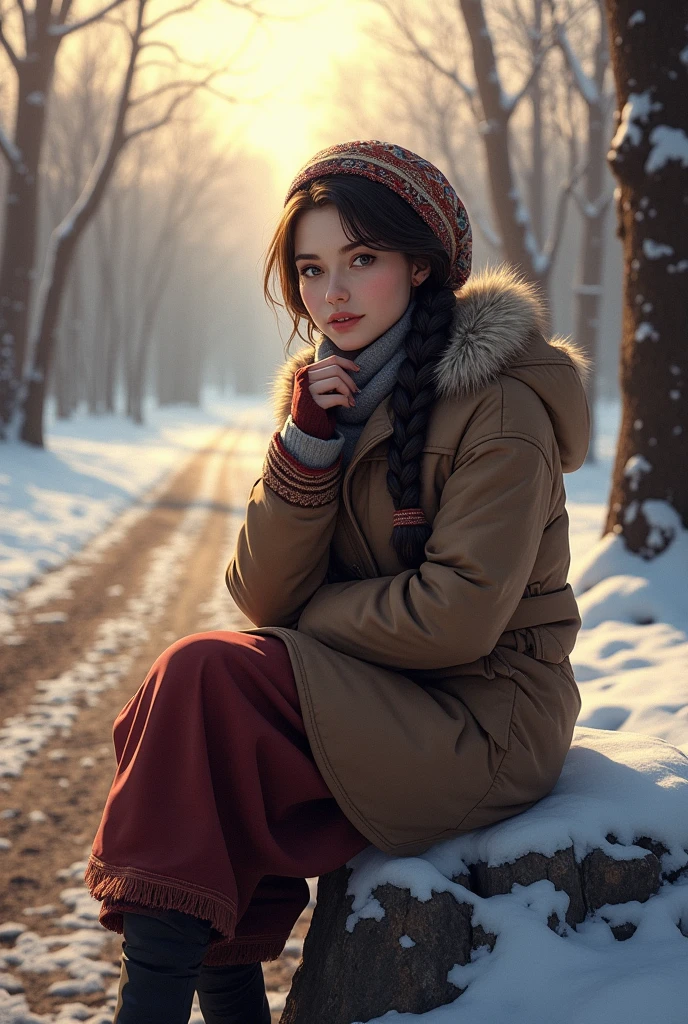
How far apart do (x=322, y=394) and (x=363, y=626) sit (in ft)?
1.93

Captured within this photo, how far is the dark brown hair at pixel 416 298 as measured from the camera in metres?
2.03

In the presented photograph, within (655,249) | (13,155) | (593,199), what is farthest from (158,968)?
(593,199)

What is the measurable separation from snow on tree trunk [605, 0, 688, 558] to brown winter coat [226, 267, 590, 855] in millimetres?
2546

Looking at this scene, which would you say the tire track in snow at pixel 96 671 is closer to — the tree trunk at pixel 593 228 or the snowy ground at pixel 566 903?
the snowy ground at pixel 566 903

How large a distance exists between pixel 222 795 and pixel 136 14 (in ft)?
44.4

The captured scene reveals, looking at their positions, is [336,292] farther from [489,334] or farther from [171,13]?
[171,13]

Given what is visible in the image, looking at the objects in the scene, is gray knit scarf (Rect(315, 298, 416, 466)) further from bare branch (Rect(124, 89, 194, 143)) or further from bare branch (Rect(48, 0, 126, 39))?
bare branch (Rect(124, 89, 194, 143))

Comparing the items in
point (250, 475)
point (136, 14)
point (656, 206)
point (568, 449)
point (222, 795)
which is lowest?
point (250, 475)

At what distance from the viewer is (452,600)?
1.85 m

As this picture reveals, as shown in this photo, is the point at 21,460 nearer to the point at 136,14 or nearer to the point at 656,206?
the point at 136,14

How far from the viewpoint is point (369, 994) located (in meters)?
1.84

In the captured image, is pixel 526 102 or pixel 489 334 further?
pixel 526 102

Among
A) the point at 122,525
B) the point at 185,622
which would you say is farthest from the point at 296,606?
the point at 122,525

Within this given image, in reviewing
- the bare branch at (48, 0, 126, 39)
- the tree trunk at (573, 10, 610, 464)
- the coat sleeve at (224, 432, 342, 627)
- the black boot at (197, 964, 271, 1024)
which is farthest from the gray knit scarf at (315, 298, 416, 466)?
the tree trunk at (573, 10, 610, 464)
